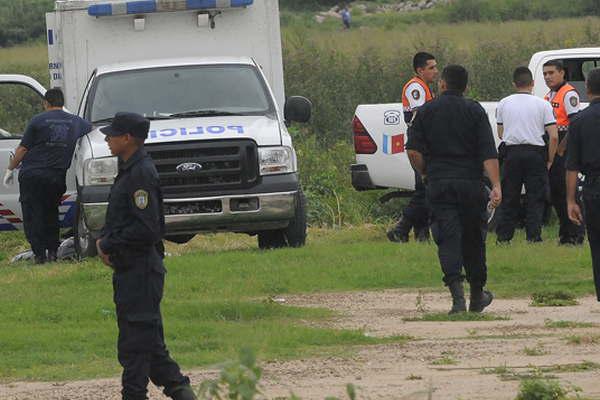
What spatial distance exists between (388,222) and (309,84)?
6824 mm

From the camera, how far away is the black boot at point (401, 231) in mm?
16094

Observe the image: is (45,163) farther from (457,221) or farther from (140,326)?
(140,326)

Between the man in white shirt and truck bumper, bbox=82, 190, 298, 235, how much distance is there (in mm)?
2264

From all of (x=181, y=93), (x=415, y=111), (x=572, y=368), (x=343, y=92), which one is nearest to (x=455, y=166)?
(x=572, y=368)

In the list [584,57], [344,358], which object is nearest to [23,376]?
[344,358]

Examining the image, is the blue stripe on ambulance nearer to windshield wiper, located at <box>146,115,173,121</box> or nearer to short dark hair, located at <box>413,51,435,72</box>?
windshield wiper, located at <box>146,115,173,121</box>

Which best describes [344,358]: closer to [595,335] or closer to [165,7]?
[595,335]

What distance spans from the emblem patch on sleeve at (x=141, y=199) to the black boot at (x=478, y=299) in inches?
162

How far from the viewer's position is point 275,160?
586 inches

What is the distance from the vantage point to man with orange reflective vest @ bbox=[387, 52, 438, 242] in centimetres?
1512

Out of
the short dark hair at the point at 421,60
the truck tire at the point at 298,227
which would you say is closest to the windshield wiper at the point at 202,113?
the truck tire at the point at 298,227

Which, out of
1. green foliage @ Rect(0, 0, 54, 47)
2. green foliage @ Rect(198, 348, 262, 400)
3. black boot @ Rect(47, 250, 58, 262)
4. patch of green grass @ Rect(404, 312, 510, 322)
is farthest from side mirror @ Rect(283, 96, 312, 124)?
green foliage @ Rect(0, 0, 54, 47)

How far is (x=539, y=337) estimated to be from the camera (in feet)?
34.1

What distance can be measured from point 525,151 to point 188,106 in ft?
11.1
